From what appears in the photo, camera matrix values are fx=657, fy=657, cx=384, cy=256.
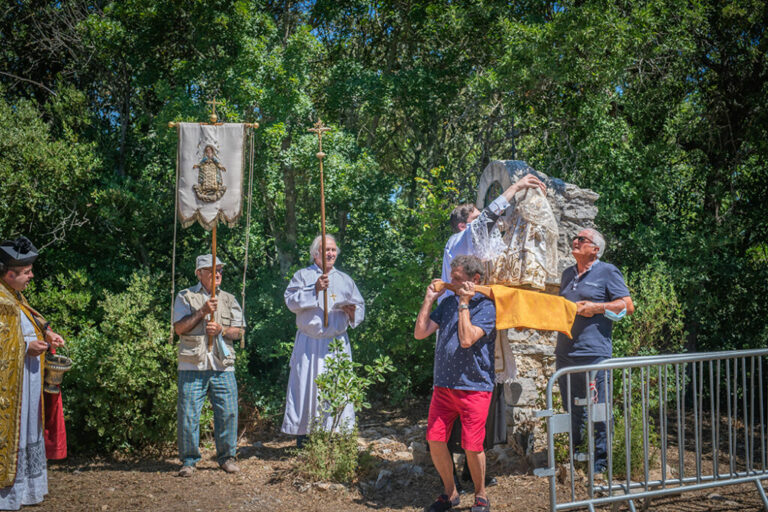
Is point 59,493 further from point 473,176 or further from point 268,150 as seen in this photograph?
point 473,176

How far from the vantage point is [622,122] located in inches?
309

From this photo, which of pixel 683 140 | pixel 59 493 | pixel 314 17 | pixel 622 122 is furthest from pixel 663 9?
pixel 59 493

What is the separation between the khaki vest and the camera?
5.75 metres

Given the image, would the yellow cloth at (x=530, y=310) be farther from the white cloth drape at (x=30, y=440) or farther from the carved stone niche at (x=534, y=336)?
the white cloth drape at (x=30, y=440)

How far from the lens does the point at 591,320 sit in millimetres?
4977

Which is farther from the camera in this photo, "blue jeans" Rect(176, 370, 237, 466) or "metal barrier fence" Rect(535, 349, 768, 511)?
"blue jeans" Rect(176, 370, 237, 466)

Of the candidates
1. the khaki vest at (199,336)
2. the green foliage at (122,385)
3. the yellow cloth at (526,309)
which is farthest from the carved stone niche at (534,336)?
the green foliage at (122,385)

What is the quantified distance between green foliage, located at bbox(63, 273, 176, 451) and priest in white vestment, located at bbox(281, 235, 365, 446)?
119 centimetres

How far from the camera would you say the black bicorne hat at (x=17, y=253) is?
484 centimetres

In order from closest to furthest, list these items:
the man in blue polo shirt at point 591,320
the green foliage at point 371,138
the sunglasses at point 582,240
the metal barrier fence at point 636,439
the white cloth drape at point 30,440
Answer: the metal barrier fence at point 636,439
the white cloth drape at point 30,440
the man in blue polo shirt at point 591,320
the sunglasses at point 582,240
the green foliage at point 371,138

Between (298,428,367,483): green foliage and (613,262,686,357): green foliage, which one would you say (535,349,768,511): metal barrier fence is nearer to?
(613,262,686,357): green foliage

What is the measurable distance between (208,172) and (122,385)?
220 cm

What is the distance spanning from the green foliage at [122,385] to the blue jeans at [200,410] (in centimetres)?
56

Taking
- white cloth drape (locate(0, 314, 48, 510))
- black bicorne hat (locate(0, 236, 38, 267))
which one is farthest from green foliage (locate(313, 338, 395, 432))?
black bicorne hat (locate(0, 236, 38, 267))
